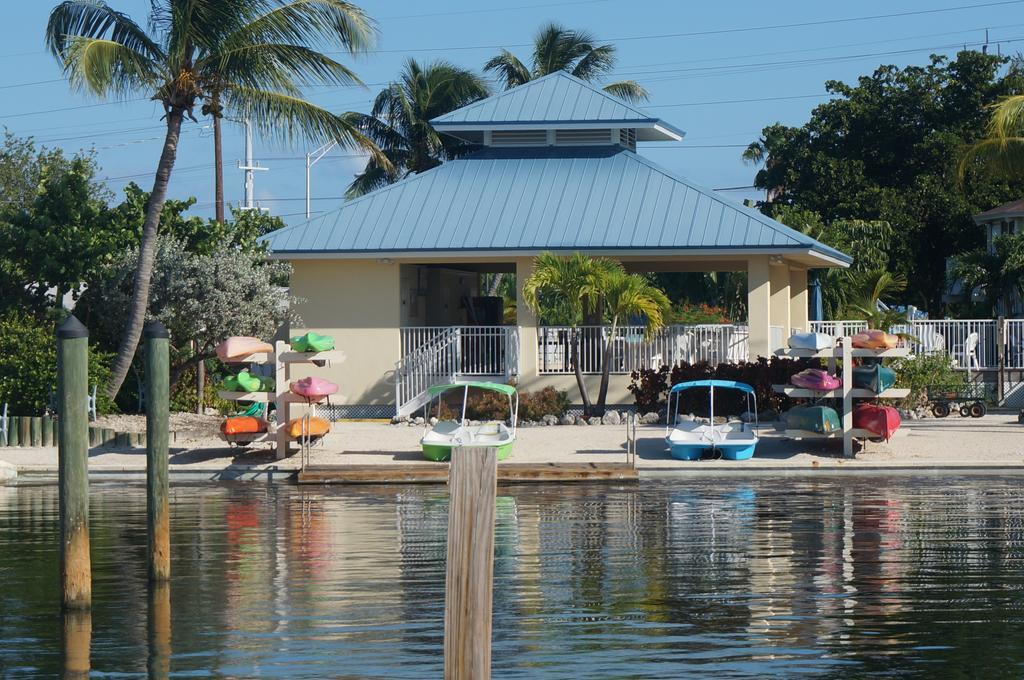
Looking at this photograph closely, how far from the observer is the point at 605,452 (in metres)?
26.6

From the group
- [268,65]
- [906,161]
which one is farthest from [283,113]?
[906,161]

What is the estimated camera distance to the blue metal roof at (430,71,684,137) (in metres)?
35.8

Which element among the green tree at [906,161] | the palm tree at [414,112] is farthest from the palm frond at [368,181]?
the green tree at [906,161]

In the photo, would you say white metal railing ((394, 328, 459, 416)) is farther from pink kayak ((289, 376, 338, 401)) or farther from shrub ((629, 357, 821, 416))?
pink kayak ((289, 376, 338, 401))

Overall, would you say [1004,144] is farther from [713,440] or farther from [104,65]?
[104,65]

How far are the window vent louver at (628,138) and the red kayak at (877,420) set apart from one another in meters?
12.7

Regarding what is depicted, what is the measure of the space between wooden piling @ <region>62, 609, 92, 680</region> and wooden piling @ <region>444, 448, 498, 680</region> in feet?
13.4

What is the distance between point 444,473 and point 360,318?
1118cm

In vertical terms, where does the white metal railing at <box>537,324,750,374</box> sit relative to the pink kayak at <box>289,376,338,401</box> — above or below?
above

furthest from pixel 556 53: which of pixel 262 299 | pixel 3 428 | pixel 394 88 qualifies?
pixel 3 428

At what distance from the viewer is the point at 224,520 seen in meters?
19.7

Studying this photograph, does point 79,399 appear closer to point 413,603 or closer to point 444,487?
point 413,603

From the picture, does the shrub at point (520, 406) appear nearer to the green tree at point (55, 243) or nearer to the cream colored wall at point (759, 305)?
the cream colored wall at point (759, 305)

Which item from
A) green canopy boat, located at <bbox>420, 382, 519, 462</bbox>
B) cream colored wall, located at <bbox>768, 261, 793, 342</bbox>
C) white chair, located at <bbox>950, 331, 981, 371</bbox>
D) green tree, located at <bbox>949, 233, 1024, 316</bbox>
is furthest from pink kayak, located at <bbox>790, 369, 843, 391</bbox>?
green tree, located at <bbox>949, 233, 1024, 316</bbox>
